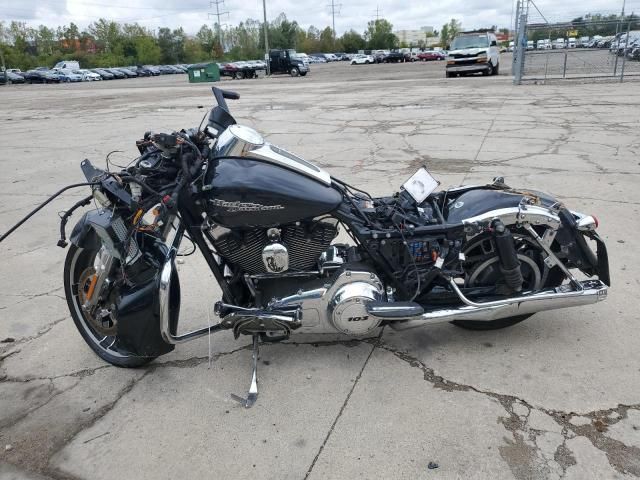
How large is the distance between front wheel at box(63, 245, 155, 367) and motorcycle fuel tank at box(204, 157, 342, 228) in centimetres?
94

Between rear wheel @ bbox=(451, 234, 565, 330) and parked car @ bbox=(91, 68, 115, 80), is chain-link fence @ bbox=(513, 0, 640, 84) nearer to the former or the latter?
rear wheel @ bbox=(451, 234, 565, 330)

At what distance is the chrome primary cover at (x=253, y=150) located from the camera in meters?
2.49

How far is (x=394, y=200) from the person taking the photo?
3.02m

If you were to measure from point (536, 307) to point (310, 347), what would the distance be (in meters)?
1.33

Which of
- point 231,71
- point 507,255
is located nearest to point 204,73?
point 231,71

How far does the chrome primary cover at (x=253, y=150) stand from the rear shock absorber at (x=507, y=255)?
95 cm

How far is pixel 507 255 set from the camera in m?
2.77

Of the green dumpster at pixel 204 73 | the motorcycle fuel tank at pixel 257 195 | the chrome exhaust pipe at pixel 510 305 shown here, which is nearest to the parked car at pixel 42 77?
the green dumpster at pixel 204 73

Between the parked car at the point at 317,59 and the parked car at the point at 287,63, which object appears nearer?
the parked car at the point at 287,63

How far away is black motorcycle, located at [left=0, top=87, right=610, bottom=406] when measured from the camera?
8.24 feet

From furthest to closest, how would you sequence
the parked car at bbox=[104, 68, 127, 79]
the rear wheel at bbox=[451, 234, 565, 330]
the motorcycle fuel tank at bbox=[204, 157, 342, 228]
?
1. the parked car at bbox=[104, 68, 127, 79]
2. the rear wheel at bbox=[451, 234, 565, 330]
3. the motorcycle fuel tank at bbox=[204, 157, 342, 228]

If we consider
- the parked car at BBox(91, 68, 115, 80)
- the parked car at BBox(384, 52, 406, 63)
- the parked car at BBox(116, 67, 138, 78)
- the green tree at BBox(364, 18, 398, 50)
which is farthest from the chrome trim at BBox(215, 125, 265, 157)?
the green tree at BBox(364, 18, 398, 50)

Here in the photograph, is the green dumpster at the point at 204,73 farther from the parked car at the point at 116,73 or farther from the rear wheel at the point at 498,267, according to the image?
the rear wheel at the point at 498,267

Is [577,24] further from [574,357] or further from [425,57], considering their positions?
[425,57]
